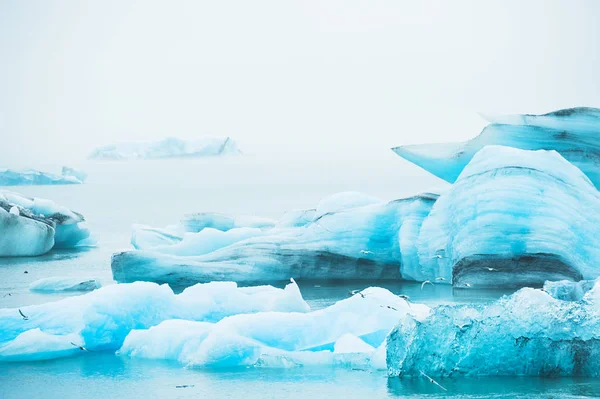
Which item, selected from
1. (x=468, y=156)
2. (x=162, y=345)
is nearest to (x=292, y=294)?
(x=162, y=345)

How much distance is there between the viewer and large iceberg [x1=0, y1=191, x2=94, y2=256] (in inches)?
575

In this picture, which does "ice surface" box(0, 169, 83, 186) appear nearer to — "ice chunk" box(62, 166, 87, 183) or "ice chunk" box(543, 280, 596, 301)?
"ice chunk" box(62, 166, 87, 183)

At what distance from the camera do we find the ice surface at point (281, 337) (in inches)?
286

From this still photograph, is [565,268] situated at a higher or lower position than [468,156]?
lower

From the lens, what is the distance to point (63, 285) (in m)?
11.0

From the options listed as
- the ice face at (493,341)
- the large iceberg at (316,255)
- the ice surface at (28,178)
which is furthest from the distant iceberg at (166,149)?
the ice face at (493,341)

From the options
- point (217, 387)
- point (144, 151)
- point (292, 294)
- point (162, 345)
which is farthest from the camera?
point (144, 151)

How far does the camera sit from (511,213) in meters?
10.3

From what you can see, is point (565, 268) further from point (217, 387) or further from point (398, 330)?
point (217, 387)

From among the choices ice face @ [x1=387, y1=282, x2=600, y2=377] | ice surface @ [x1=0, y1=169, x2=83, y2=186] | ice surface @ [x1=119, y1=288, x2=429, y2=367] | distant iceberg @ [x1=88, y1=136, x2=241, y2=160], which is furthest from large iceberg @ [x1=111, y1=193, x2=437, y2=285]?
distant iceberg @ [x1=88, y1=136, x2=241, y2=160]

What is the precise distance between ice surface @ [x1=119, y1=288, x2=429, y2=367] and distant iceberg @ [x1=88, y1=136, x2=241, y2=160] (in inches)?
2014

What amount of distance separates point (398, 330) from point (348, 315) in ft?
3.79

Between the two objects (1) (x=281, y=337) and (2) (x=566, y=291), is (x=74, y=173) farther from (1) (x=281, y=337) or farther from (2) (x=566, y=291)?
(2) (x=566, y=291)

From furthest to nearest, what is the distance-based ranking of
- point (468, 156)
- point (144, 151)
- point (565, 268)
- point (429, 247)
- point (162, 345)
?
point (144, 151) → point (468, 156) → point (429, 247) → point (565, 268) → point (162, 345)
